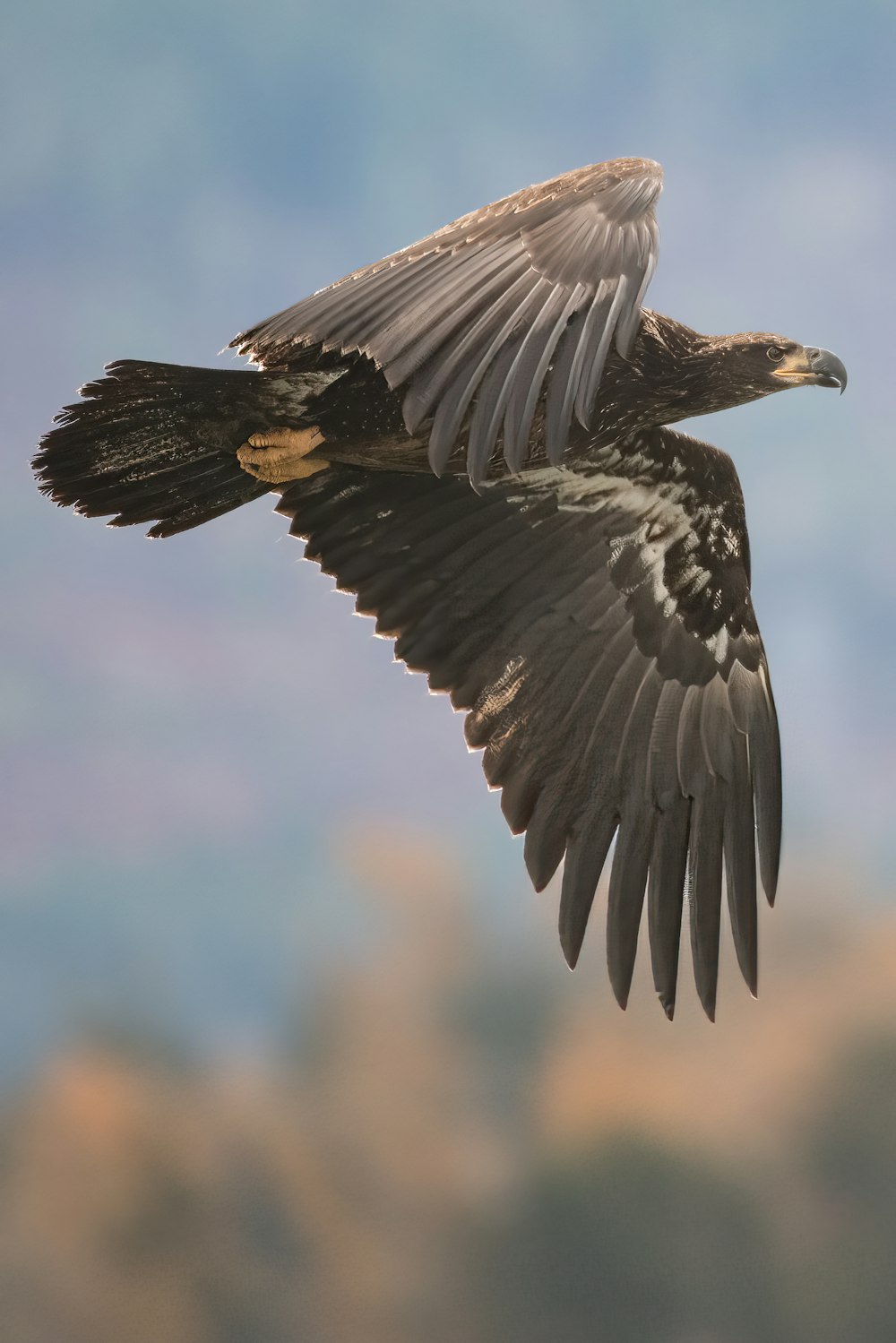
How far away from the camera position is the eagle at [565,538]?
5109 millimetres

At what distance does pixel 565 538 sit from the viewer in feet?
20.4

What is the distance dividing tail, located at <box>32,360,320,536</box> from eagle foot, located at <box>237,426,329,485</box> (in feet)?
0.10

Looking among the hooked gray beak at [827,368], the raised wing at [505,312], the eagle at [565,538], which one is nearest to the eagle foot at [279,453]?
the eagle at [565,538]

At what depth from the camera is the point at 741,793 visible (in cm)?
592

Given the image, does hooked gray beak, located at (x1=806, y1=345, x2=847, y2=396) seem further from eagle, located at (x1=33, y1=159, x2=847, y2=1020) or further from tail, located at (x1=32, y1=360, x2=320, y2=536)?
tail, located at (x1=32, y1=360, x2=320, y2=536)

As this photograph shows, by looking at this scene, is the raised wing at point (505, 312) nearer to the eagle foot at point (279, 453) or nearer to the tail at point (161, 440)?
the tail at point (161, 440)

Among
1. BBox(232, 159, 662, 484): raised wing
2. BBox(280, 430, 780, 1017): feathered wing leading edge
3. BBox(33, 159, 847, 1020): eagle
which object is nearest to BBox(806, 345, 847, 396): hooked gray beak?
BBox(33, 159, 847, 1020): eagle

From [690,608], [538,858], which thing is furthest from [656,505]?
[538,858]

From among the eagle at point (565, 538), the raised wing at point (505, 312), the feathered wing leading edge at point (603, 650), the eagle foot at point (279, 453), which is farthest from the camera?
the feathered wing leading edge at point (603, 650)

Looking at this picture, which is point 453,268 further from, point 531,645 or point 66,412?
point 531,645

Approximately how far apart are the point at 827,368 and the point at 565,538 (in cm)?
110

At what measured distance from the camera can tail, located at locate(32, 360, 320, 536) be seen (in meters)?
5.13

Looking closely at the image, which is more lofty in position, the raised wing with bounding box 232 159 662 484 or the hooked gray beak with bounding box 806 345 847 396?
the hooked gray beak with bounding box 806 345 847 396

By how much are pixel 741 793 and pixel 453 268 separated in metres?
2.42
